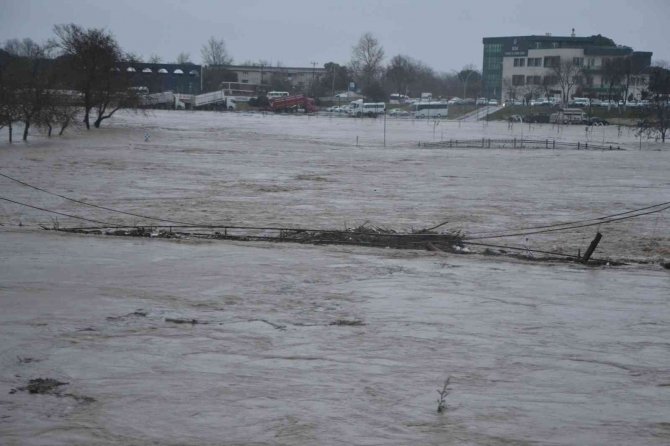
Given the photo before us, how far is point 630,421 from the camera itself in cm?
862

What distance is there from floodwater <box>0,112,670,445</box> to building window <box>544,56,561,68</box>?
111 m

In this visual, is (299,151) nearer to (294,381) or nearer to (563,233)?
(563,233)

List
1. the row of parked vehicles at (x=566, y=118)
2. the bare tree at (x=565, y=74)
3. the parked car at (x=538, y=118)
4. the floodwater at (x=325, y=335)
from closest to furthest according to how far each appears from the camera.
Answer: the floodwater at (x=325, y=335) < the row of parked vehicles at (x=566, y=118) < the parked car at (x=538, y=118) < the bare tree at (x=565, y=74)

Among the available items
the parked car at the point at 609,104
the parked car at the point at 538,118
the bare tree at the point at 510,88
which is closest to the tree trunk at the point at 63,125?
the parked car at the point at 538,118

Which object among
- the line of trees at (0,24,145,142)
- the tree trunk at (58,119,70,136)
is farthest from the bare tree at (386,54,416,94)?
the tree trunk at (58,119,70,136)

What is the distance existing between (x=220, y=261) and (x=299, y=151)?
31.7 m

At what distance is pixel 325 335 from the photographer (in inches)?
440

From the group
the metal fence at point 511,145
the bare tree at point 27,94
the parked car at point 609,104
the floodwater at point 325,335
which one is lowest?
the floodwater at point 325,335

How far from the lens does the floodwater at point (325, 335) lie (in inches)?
325

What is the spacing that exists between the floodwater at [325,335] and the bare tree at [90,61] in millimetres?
38135

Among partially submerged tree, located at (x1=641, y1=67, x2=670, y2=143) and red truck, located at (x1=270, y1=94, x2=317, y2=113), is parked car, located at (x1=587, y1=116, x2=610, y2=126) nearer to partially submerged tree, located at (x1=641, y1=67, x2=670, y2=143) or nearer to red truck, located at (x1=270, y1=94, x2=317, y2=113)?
partially submerged tree, located at (x1=641, y1=67, x2=670, y2=143)

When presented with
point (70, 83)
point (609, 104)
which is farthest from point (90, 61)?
point (609, 104)

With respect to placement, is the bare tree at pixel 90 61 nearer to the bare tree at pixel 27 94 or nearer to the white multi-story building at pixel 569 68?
the bare tree at pixel 27 94

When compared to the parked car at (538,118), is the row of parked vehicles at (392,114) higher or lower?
higher
